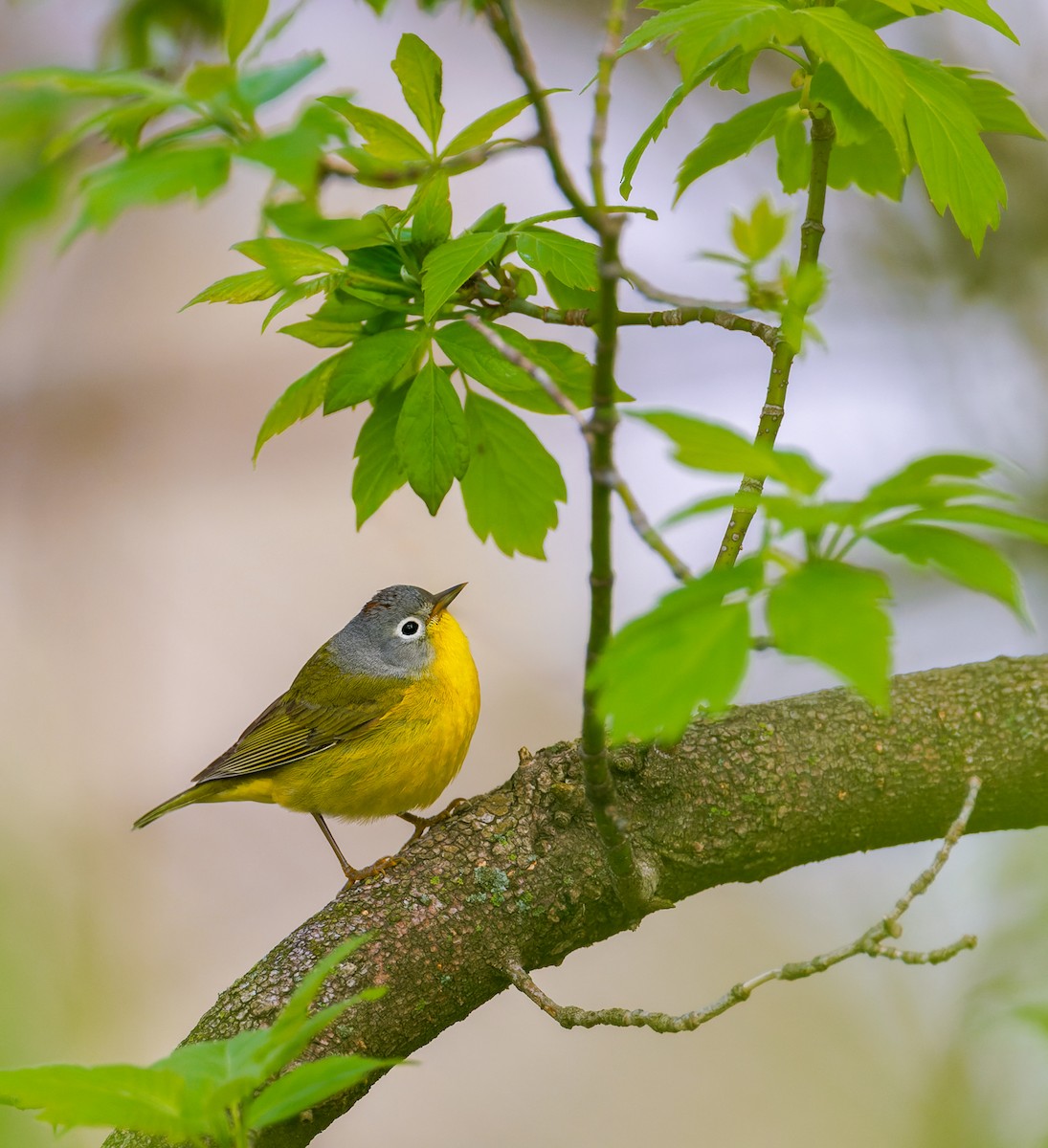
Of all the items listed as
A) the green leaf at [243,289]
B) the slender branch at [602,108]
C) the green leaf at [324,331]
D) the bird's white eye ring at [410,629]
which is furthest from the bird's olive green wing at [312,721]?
the slender branch at [602,108]

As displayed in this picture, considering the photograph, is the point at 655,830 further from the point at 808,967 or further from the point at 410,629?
the point at 410,629

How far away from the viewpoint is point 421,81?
200 cm

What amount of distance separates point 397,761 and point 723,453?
2.67m

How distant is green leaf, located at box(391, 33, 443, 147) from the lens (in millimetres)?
1992

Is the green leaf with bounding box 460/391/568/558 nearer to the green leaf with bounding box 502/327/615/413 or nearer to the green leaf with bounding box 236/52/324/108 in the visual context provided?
the green leaf with bounding box 502/327/615/413

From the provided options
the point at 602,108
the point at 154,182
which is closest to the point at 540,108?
the point at 602,108

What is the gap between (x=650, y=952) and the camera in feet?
21.6

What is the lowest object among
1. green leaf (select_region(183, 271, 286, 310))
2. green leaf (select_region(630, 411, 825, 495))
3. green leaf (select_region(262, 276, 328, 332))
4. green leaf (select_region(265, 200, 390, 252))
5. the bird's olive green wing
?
green leaf (select_region(630, 411, 825, 495))

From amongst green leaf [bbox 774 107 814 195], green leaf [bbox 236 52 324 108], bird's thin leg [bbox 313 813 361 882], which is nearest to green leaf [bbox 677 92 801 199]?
green leaf [bbox 774 107 814 195]

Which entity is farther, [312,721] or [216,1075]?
[312,721]

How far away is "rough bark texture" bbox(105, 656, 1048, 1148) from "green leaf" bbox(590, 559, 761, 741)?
1237 millimetres

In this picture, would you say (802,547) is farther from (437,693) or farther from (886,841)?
(437,693)

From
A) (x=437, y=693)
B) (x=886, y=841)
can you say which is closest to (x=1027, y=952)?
(x=886, y=841)

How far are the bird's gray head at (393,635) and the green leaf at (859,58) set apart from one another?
96.8 inches
